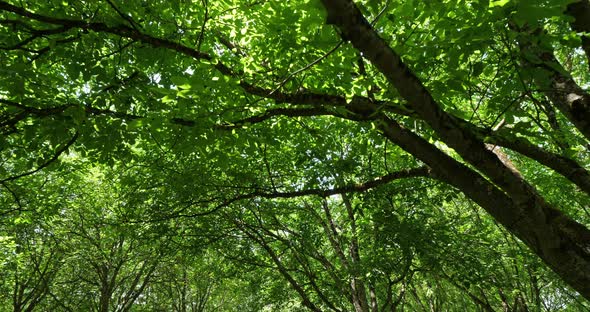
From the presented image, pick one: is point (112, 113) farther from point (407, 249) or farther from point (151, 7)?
point (407, 249)

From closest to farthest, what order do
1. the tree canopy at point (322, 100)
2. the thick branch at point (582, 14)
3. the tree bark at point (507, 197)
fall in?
the tree canopy at point (322, 100)
the tree bark at point (507, 197)
the thick branch at point (582, 14)

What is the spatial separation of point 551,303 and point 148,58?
28.1 meters

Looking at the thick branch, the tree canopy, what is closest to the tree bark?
the tree canopy

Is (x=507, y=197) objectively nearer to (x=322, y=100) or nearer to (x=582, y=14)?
(x=322, y=100)

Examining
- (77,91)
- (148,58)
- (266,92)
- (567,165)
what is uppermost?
(77,91)

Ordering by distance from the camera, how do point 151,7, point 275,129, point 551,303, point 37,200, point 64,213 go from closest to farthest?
point 151,7
point 275,129
point 37,200
point 64,213
point 551,303

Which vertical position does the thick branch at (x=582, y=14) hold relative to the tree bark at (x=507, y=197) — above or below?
above

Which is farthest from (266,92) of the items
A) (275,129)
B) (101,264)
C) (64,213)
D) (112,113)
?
(101,264)

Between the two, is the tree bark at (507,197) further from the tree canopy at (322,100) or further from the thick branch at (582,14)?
the thick branch at (582,14)

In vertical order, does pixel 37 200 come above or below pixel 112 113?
above

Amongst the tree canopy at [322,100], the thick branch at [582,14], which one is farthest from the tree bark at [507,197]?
the thick branch at [582,14]

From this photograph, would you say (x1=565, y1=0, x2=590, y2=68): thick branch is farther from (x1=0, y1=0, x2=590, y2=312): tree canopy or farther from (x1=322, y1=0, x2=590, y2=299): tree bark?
(x1=322, y1=0, x2=590, y2=299): tree bark

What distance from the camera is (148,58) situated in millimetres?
4148

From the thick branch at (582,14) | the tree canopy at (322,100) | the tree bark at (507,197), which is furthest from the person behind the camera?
the thick branch at (582,14)
